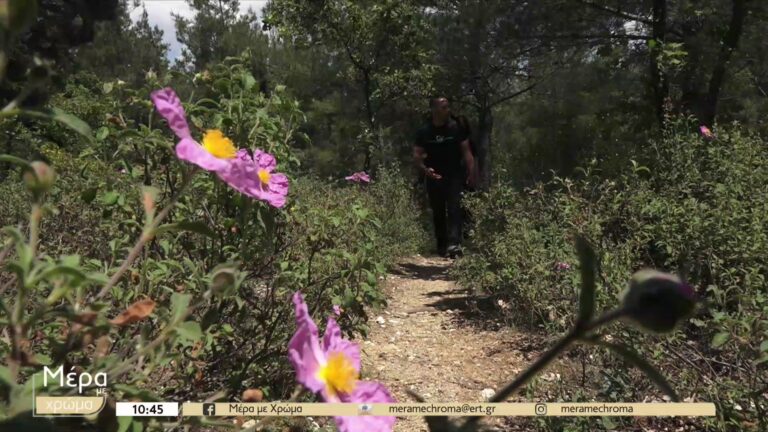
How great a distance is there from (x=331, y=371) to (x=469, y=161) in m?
4.33

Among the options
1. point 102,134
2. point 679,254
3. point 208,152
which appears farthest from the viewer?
point 679,254

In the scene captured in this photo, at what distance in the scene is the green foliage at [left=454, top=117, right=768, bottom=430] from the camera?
168 cm

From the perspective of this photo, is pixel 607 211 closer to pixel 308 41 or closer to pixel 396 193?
pixel 396 193

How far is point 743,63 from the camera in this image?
5.63 m

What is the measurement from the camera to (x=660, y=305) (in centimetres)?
50

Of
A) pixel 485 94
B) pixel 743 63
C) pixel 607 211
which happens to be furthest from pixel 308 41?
pixel 607 211

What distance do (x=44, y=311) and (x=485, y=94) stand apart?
9270 mm

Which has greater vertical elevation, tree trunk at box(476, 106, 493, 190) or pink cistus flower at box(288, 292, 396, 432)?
tree trunk at box(476, 106, 493, 190)

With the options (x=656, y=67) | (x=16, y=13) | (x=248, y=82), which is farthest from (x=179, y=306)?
(x=656, y=67)

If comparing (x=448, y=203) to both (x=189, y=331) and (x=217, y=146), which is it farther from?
(x=189, y=331)

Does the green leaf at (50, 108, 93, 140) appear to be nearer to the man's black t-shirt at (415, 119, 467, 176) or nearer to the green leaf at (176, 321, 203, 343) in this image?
the green leaf at (176, 321, 203, 343)

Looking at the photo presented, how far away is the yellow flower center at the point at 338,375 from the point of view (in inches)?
27.7

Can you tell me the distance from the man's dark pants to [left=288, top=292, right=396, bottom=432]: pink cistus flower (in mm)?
4211

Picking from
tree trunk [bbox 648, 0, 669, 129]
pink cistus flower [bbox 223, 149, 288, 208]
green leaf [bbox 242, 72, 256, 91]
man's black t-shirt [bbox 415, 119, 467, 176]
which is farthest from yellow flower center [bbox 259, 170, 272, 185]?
tree trunk [bbox 648, 0, 669, 129]
